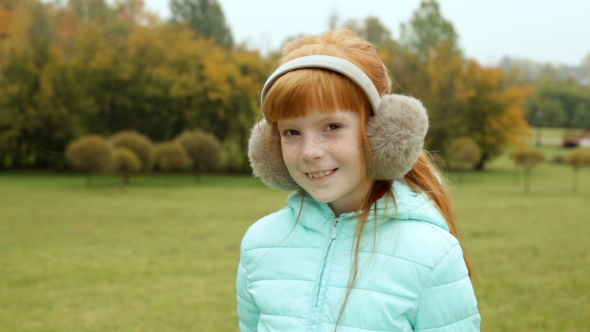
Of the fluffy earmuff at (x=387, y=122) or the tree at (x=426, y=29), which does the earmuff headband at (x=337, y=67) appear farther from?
the tree at (x=426, y=29)

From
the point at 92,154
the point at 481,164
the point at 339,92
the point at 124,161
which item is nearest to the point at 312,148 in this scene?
the point at 339,92

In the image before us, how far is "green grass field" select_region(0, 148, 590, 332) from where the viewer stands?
20.7 feet

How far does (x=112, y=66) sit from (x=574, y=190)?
22404 mm

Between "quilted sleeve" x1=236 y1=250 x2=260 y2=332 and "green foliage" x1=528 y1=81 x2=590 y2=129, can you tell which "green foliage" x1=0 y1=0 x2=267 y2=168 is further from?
"quilted sleeve" x1=236 y1=250 x2=260 y2=332

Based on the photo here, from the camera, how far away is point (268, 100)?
163 centimetres

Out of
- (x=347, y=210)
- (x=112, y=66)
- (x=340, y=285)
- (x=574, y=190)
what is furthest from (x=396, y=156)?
(x=112, y=66)

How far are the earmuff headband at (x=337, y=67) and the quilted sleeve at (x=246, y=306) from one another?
566mm

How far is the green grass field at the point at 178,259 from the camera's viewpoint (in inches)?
248

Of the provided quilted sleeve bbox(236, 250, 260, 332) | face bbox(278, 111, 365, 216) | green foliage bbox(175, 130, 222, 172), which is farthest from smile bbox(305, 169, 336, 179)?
green foliage bbox(175, 130, 222, 172)

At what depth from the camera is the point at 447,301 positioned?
5.04ft

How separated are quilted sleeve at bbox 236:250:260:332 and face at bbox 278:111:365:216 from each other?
335mm

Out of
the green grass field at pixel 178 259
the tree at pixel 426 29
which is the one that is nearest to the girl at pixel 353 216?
the green grass field at pixel 178 259

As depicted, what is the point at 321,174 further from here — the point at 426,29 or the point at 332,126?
the point at 426,29

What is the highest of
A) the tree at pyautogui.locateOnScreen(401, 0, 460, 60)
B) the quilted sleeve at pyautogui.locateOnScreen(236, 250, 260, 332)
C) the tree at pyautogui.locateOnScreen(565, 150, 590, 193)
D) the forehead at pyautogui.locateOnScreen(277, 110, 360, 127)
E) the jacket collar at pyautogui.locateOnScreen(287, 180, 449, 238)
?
the tree at pyautogui.locateOnScreen(401, 0, 460, 60)
